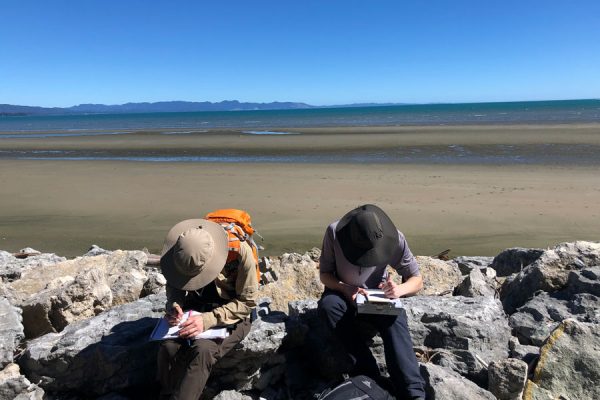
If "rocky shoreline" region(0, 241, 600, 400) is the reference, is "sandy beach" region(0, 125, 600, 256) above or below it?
below

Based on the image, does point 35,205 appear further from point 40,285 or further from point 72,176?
point 40,285

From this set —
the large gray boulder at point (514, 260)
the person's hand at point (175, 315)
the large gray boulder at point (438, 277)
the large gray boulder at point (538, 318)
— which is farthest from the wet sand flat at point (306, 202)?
the person's hand at point (175, 315)

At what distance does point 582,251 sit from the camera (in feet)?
15.1

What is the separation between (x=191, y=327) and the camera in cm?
320

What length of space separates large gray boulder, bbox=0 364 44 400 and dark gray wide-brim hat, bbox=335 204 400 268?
242 cm

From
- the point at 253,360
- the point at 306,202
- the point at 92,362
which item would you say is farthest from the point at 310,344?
the point at 306,202

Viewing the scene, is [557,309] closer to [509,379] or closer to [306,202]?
[509,379]

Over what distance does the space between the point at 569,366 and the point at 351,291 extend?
1.56 m

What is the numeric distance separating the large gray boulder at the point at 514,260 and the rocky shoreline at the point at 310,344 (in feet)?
4.91

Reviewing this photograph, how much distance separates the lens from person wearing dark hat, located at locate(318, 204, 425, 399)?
10.9ft

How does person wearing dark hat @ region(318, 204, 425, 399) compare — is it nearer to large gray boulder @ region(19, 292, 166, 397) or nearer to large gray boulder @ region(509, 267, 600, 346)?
large gray boulder @ region(509, 267, 600, 346)

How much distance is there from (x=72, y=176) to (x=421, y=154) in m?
15.5

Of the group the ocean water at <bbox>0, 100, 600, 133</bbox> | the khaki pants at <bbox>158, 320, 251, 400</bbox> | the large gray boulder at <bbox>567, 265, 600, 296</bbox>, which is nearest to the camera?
the khaki pants at <bbox>158, 320, 251, 400</bbox>

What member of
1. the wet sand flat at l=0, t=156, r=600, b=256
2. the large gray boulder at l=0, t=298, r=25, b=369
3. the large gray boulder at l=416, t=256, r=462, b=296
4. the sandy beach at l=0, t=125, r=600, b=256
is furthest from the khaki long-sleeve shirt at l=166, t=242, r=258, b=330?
→ the wet sand flat at l=0, t=156, r=600, b=256
